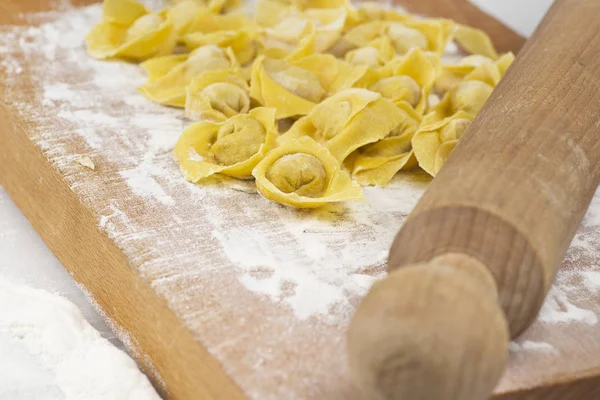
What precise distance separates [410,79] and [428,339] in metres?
0.85

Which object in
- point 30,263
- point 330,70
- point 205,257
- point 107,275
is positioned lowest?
point 30,263

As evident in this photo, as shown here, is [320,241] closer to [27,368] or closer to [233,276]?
[233,276]

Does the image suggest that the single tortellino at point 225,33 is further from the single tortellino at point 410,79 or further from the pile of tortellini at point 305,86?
the single tortellino at point 410,79

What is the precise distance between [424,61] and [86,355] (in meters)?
0.82

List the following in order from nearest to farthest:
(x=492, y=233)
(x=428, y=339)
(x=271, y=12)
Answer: (x=428, y=339), (x=492, y=233), (x=271, y=12)

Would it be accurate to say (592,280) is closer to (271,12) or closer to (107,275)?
(107,275)

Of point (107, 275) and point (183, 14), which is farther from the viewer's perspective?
point (183, 14)


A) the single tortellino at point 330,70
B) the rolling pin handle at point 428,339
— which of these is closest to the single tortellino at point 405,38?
the single tortellino at point 330,70

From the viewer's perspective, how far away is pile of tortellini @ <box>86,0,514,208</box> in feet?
3.86

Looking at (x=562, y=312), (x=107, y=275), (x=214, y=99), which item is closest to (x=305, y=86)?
(x=214, y=99)

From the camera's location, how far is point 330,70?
1.46 m

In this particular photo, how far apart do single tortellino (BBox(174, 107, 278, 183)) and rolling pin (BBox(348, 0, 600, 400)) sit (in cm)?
35

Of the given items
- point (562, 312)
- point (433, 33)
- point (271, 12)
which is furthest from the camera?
point (271, 12)

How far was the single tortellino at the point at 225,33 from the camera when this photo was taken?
1.56 meters
